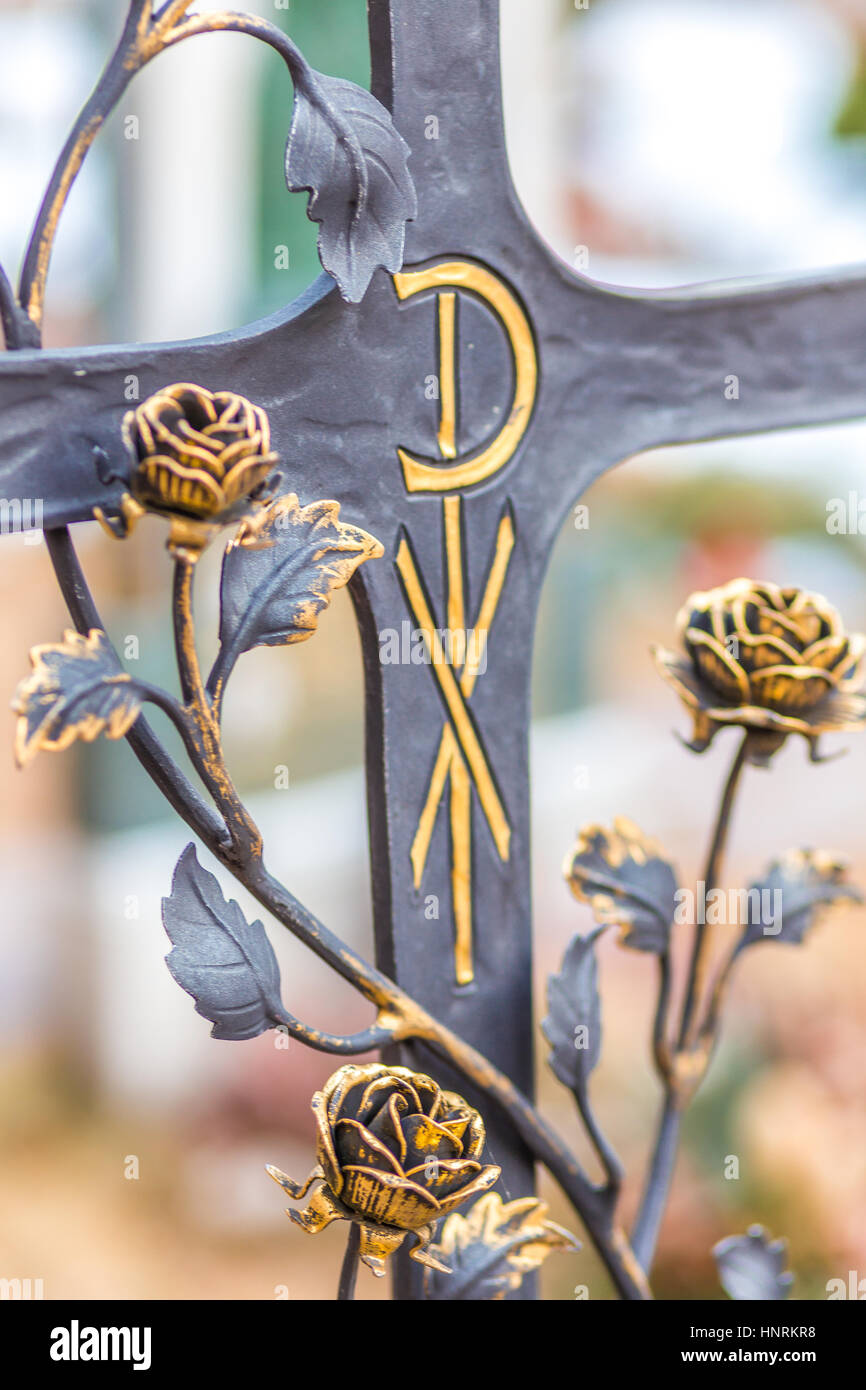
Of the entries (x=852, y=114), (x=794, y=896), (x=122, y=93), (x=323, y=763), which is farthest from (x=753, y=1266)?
(x=852, y=114)

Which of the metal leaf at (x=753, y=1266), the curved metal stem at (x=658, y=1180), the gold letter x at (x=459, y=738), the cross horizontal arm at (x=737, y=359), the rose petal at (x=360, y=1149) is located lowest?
the metal leaf at (x=753, y=1266)

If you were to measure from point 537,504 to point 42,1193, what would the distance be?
140 cm

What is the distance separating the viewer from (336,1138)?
46cm

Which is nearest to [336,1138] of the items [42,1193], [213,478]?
[213,478]

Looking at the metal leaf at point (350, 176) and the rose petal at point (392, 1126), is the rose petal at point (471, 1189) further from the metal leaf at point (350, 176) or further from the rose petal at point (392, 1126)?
the metal leaf at point (350, 176)

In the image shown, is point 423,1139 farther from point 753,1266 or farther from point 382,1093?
point 753,1266

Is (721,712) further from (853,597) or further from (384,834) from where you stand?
(853,597)

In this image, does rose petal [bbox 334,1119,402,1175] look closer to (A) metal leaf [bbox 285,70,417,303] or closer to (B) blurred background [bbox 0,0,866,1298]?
(A) metal leaf [bbox 285,70,417,303]

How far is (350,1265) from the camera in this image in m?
0.49

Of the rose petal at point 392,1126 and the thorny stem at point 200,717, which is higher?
the thorny stem at point 200,717

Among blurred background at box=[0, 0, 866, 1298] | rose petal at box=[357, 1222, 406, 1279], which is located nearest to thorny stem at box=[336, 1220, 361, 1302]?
rose petal at box=[357, 1222, 406, 1279]

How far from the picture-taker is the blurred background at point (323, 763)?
4.85ft

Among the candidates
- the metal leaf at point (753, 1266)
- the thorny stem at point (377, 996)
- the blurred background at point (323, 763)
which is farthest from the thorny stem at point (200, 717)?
the blurred background at point (323, 763)

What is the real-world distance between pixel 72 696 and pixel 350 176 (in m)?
0.20
